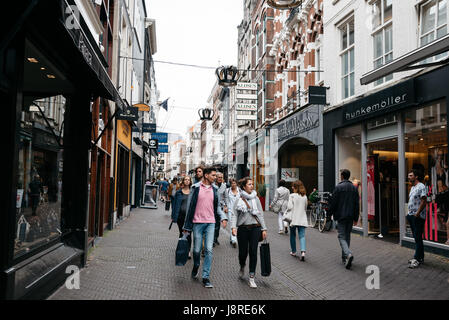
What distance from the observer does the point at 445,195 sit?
333 inches

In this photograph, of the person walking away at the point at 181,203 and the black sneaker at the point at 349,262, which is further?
the person walking away at the point at 181,203

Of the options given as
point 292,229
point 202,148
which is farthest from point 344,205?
point 202,148

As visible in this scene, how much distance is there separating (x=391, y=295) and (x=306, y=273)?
1.69m

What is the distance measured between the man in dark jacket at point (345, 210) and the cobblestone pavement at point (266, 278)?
50 centimetres

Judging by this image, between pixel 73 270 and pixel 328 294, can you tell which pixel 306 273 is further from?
pixel 73 270

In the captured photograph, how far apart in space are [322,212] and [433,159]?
481 cm

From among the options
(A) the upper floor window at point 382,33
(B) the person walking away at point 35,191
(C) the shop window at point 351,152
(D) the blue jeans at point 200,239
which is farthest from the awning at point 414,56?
(B) the person walking away at point 35,191

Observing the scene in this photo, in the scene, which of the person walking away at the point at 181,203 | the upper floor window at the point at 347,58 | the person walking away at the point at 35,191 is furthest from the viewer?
the upper floor window at the point at 347,58

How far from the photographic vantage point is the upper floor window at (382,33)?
11.0m

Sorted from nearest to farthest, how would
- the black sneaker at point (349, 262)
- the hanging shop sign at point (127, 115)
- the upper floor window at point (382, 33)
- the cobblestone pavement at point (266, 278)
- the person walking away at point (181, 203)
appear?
1. the cobblestone pavement at point (266, 278)
2. the black sneaker at point (349, 262)
3. the person walking away at point (181, 203)
4. the upper floor window at point (382, 33)
5. the hanging shop sign at point (127, 115)

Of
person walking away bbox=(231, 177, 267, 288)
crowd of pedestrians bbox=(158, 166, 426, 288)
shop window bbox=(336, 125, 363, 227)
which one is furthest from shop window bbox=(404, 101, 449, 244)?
person walking away bbox=(231, 177, 267, 288)

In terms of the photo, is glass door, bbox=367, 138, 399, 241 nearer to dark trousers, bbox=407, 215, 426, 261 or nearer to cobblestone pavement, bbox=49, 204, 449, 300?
cobblestone pavement, bbox=49, 204, 449, 300

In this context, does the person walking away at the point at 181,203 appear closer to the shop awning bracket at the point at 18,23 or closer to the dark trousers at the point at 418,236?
the dark trousers at the point at 418,236

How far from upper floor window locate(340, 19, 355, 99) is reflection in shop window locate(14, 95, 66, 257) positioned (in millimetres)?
9725
